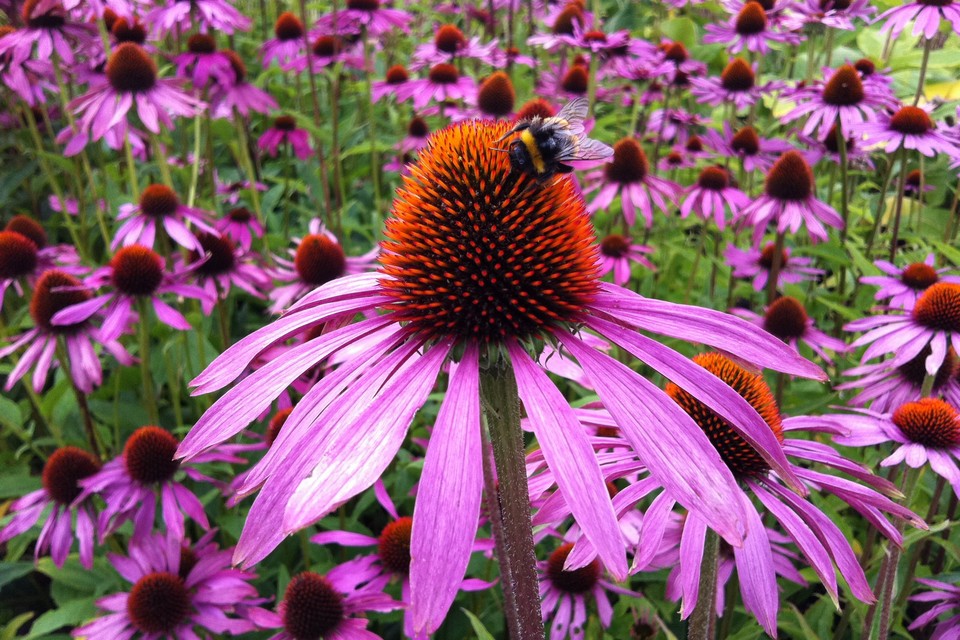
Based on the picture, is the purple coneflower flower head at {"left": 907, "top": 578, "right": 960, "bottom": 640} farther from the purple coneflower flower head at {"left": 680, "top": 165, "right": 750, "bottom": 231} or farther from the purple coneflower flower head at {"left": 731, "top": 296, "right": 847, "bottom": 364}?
the purple coneflower flower head at {"left": 680, "top": 165, "right": 750, "bottom": 231}

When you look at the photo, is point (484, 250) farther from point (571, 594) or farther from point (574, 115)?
point (571, 594)

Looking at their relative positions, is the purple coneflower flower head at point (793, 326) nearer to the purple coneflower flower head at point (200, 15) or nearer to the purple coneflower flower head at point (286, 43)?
the purple coneflower flower head at point (200, 15)

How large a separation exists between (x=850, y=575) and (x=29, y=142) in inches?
188

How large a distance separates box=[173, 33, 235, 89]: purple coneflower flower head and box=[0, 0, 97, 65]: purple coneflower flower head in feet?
1.37

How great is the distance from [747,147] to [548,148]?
8.62 ft

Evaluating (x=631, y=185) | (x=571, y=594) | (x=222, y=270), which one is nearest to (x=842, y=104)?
(x=631, y=185)

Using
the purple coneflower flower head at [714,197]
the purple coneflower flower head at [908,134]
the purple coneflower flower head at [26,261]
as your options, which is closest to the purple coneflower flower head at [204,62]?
the purple coneflower flower head at [26,261]

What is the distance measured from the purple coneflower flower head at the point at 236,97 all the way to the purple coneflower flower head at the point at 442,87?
27.8 inches

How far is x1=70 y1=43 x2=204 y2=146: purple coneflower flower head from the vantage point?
2.74 metres

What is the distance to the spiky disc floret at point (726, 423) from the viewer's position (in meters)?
1.17

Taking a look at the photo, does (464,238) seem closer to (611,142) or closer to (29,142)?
(611,142)

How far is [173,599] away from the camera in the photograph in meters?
1.68

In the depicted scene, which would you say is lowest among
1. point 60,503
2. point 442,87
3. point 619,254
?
point 60,503

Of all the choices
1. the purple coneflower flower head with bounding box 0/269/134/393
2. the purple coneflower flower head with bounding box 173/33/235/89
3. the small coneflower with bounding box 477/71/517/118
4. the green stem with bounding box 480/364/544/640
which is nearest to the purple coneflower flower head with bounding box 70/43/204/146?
the purple coneflower flower head with bounding box 173/33/235/89
